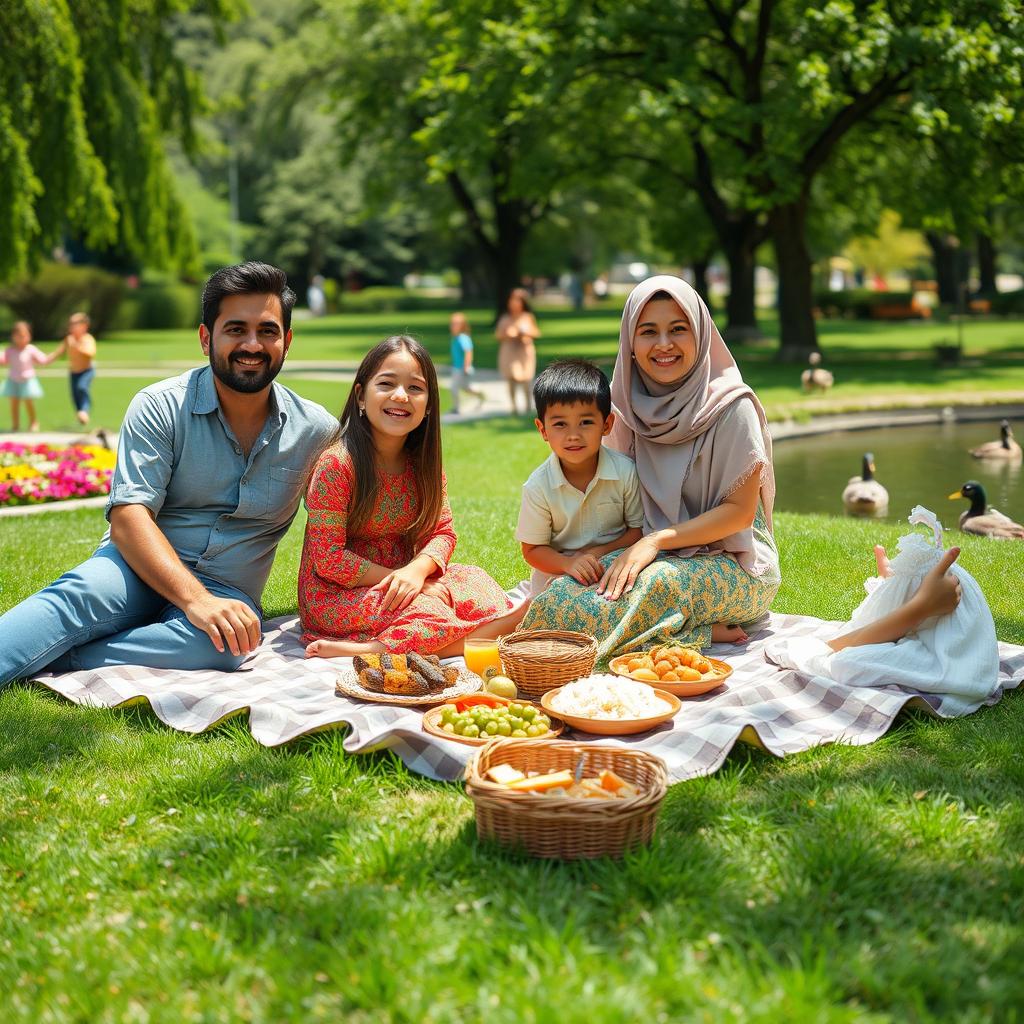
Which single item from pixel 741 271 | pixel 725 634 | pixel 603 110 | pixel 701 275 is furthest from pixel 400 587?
pixel 701 275

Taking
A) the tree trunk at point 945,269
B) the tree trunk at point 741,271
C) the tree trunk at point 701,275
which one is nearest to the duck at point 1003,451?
the tree trunk at point 741,271

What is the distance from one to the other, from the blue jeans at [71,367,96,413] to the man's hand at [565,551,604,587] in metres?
11.2

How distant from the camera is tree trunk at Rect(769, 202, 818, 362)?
67.5 ft

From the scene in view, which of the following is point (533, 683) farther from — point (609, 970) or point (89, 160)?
point (89, 160)

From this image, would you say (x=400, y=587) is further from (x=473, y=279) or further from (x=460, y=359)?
(x=473, y=279)

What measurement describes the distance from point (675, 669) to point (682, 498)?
1065 millimetres

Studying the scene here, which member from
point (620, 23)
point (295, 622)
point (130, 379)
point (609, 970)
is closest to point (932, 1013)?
point (609, 970)

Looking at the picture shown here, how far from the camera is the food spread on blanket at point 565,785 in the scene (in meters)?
3.23

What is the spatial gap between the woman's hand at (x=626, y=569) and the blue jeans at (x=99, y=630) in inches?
60.6

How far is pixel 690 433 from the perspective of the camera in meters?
5.16

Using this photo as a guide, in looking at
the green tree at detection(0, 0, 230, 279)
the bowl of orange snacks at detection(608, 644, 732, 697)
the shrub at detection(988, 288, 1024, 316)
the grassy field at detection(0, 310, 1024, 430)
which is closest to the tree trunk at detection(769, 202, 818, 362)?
the grassy field at detection(0, 310, 1024, 430)

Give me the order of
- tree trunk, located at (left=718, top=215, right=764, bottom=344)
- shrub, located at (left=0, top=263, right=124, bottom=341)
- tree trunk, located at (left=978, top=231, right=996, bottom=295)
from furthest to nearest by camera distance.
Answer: tree trunk, located at (left=978, top=231, right=996, bottom=295) → shrub, located at (left=0, top=263, right=124, bottom=341) → tree trunk, located at (left=718, top=215, right=764, bottom=344)

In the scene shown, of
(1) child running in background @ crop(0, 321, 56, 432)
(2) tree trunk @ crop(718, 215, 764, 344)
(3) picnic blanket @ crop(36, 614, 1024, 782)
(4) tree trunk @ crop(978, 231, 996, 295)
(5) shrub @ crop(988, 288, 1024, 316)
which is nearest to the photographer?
(3) picnic blanket @ crop(36, 614, 1024, 782)

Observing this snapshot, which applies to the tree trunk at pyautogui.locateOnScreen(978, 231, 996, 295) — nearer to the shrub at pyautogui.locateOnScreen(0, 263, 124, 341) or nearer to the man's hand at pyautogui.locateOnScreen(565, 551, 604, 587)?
the shrub at pyautogui.locateOnScreen(0, 263, 124, 341)
